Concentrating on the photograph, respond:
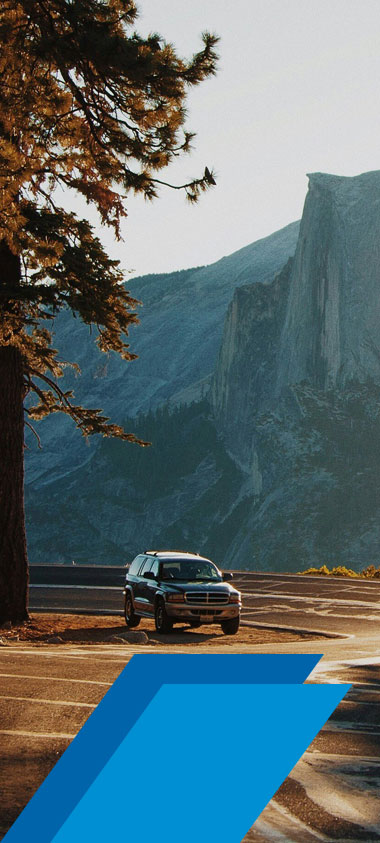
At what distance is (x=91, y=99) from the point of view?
62.6ft

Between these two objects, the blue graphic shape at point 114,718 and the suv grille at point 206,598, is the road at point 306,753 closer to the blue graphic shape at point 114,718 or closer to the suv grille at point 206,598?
the blue graphic shape at point 114,718

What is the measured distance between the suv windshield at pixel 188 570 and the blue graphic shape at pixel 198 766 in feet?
47.4

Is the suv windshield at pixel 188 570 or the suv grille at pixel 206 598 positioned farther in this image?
the suv windshield at pixel 188 570

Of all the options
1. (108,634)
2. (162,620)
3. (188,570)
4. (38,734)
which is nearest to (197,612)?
(162,620)

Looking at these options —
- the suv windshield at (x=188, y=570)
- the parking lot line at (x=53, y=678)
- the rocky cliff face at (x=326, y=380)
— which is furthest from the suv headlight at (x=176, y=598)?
the rocky cliff face at (x=326, y=380)

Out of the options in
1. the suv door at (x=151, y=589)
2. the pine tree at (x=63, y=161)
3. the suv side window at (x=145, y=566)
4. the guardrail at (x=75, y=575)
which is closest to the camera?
the pine tree at (x=63, y=161)

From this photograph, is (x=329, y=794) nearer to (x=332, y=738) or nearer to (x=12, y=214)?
(x=332, y=738)

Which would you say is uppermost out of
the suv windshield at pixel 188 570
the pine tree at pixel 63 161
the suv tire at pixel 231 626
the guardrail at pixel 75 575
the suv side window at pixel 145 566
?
the pine tree at pixel 63 161

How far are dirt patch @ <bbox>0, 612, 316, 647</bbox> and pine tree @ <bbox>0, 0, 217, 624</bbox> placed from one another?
895 millimetres

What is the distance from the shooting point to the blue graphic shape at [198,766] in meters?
5.33

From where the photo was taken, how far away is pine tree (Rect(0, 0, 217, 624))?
16875 mm

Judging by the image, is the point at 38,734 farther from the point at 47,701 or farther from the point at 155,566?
the point at 155,566

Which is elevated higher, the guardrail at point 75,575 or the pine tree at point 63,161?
the pine tree at point 63,161

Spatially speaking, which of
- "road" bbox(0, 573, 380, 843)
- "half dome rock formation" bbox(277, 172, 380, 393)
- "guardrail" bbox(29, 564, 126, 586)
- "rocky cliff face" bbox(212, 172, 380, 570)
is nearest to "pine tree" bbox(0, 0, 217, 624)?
"road" bbox(0, 573, 380, 843)
